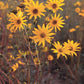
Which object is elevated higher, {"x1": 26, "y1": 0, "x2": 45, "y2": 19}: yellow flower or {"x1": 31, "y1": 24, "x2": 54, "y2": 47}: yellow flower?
{"x1": 26, "y1": 0, "x2": 45, "y2": 19}: yellow flower

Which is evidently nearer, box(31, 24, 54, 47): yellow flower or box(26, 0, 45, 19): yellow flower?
box(31, 24, 54, 47): yellow flower

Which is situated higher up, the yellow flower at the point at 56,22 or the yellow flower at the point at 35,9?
the yellow flower at the point at 35,9

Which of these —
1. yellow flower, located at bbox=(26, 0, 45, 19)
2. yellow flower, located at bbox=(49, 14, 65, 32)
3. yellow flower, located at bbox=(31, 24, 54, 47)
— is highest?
yellow flower, located at bbox=(26, 0, 45, 19)

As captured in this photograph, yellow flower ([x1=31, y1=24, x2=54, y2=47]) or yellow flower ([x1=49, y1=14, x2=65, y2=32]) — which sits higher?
yellow flower ([x1=49, y1=14, x2=65, y2=32])

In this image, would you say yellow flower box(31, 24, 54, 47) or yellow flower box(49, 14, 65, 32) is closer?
yellow flower box(31, 24, 54, 47)

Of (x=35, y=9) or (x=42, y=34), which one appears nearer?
(x=42, y=34)

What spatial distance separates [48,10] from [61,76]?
3.31 ft

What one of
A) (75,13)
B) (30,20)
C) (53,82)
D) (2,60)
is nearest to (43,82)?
(53,82)

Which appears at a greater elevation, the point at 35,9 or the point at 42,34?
the point at 35,9

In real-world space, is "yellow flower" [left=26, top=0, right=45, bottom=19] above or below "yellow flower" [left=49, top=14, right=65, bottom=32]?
above

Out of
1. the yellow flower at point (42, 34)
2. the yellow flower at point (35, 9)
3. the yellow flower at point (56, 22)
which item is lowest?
the yellow flower at point (42, 34)

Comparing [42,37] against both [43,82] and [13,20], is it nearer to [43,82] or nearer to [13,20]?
[13,20]

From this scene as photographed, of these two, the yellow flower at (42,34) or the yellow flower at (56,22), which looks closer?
the yellow flower at (42,34)

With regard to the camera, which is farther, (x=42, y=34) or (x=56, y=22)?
(x=56, y=22)
